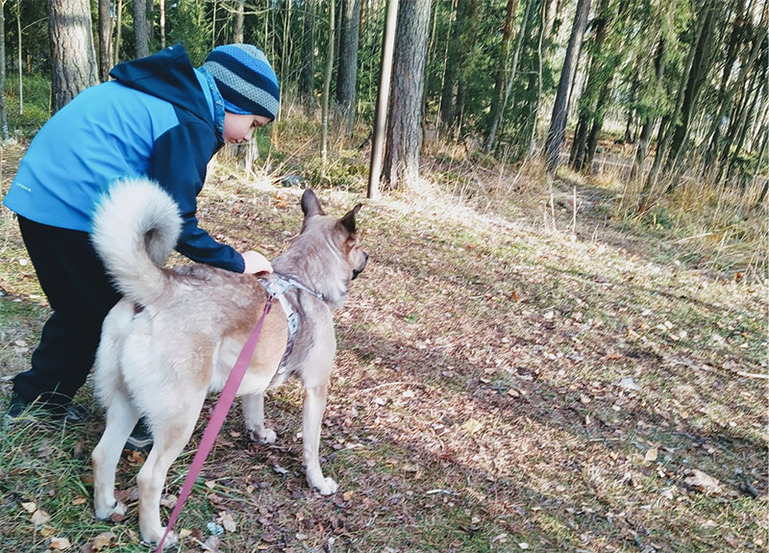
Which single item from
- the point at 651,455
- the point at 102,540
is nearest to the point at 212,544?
the point at 102,540

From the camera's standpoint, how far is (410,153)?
31.1 ft

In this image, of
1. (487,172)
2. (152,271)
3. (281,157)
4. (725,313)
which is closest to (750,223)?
(725,313)

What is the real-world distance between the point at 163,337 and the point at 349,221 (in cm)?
135

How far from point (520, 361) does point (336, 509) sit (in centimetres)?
260

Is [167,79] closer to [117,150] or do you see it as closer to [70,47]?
[117,150]

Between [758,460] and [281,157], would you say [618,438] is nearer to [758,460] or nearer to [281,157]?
[758,460]

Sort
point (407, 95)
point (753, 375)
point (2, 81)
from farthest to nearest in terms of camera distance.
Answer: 1. point (2, 81)
2. point (407, 95)
3. point (753, 375)

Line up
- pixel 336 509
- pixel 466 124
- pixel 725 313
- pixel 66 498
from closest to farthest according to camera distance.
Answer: pixel 66 498 < pixel 336 509 < pixel 725 313 < pixel 466 124

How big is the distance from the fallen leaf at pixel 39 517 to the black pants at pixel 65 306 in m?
0.67

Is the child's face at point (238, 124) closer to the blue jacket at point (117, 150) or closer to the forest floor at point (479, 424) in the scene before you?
the blue jacket at point (117, 150)

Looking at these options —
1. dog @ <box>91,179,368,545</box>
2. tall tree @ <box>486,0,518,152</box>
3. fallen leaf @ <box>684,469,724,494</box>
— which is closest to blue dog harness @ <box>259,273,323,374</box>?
dog @ <box>91,179,368,545</box>

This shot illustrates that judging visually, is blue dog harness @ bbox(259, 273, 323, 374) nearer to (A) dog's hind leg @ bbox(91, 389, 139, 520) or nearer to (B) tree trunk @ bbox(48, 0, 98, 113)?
(A) dog's hind leg @ bbox(91, 389, 139, 520)

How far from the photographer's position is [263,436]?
3.67 m

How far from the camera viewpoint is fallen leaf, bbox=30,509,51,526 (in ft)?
8.45
